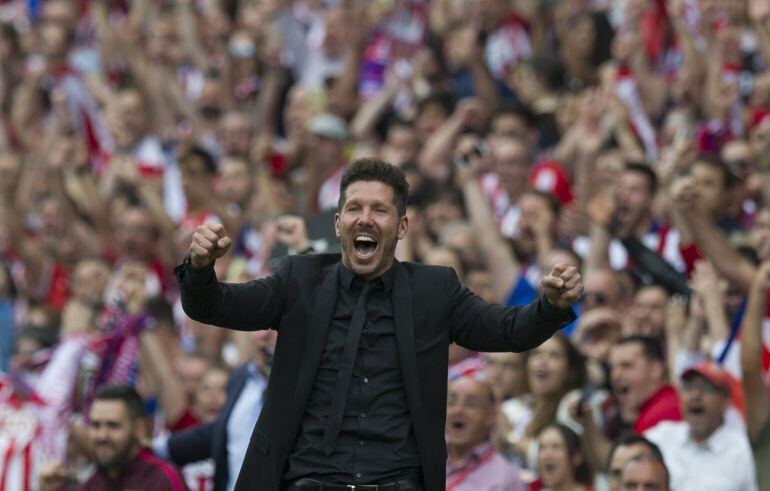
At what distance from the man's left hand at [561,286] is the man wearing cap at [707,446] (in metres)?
2.62

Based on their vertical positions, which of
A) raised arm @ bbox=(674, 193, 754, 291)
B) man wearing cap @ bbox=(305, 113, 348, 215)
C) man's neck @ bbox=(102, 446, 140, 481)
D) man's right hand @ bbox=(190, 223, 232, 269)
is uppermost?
man wearing cap @ bbox=(305, 113, 348, 215)

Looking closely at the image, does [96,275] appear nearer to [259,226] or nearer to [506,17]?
[259,226]

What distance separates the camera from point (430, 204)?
11.5 metres

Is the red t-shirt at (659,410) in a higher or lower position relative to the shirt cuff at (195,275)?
higher

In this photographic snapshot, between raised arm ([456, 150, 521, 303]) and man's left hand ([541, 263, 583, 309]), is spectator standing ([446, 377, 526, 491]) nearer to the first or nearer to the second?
raised arm ([456, 150, 521, 303])

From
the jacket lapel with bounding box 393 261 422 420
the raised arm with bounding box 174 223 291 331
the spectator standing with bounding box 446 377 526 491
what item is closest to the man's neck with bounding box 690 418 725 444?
the spectator standing with bounding box 446 377 526 491

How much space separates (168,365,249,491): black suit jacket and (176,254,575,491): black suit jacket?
245 cm

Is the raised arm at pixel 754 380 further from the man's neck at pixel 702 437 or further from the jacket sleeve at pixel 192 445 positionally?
the jacket sleeve at pixel 192 445

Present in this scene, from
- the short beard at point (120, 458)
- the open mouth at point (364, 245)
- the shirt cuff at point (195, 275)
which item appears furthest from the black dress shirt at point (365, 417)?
the short beard at point (120, 458)

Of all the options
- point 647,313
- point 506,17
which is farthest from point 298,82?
point 647,313

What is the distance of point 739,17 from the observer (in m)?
11.5

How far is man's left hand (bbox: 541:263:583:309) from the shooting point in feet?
17.6

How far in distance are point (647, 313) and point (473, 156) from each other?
2.14 meters

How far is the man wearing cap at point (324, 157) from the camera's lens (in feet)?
39.2
